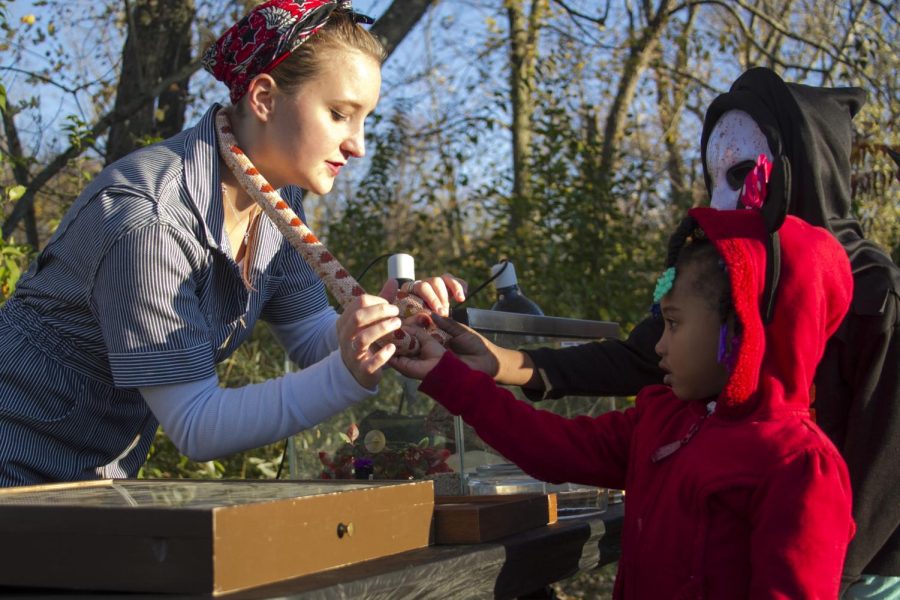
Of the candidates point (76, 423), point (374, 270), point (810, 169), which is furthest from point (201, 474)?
point (810, 169)

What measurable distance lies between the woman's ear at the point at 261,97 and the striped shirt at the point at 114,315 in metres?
0.11

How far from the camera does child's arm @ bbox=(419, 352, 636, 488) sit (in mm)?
1917

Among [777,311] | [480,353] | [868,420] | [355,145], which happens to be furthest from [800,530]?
[355,145]

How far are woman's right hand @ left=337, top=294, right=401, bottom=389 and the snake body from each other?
0.12 metres

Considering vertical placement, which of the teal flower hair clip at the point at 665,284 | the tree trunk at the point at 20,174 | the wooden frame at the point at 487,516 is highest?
the tree trunk at the point at 20,174

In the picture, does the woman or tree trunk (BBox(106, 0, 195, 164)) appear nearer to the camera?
the woman

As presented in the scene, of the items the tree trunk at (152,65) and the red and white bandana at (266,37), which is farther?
the tree trunk at (152,65)

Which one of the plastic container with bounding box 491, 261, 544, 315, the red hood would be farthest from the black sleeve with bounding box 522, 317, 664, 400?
Result: the red hood

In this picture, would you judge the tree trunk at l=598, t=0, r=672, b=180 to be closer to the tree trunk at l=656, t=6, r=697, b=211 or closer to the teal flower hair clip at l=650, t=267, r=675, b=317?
the tree trunk at l=656, t=6, r=697, b=211

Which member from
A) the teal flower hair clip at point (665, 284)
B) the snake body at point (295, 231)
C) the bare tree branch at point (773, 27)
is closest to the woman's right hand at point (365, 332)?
the snake body at point (295, 231)

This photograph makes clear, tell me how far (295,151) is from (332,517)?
0.91 m

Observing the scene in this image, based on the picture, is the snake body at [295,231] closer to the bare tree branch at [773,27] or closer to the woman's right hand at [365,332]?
the woman's right hand at [365,332]

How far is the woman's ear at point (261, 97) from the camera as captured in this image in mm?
1984

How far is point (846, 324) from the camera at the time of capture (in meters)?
1.93
